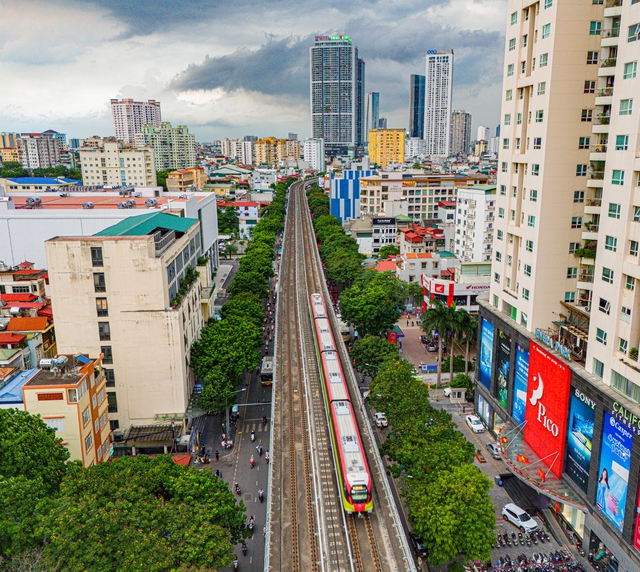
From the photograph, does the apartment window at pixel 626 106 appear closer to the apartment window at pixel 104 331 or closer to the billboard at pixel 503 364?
the billboard at pixel 503 364

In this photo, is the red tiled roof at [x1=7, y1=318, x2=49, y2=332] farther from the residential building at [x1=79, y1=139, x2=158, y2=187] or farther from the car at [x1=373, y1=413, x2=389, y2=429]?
the residential building at [x1=79, y1=139, x2=158, y2=187]

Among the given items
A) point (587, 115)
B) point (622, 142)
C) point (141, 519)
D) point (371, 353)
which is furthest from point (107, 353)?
point (587, 115)

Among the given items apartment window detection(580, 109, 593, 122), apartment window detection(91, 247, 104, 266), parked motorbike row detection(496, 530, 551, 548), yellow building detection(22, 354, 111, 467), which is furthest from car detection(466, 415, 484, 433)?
apartment window detection(91, 247, 104, 266)

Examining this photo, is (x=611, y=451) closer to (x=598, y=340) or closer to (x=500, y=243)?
(x=598, y=340)

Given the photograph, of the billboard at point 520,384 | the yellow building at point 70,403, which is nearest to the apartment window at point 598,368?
the billboard at point 520,384

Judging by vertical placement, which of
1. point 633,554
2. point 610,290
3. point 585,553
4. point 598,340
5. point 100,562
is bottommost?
point 585,553

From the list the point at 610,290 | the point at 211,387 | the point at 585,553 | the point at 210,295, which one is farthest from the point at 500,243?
the point at 210,295
